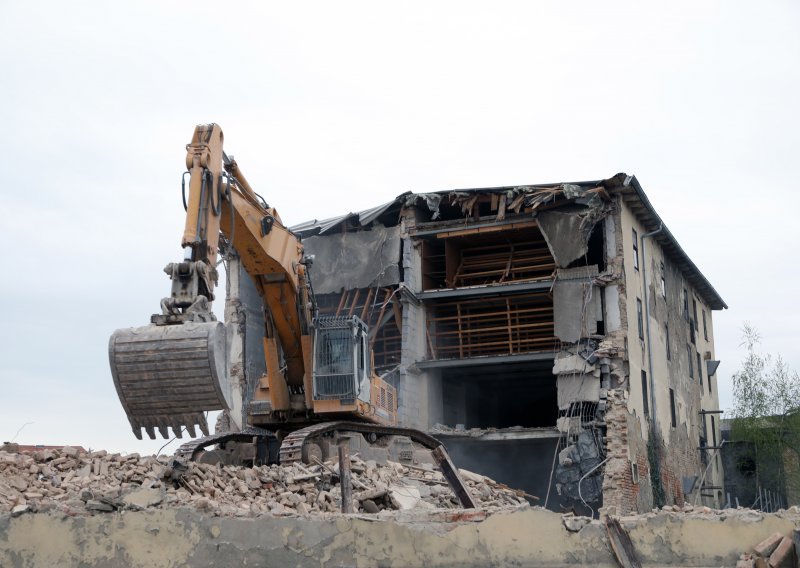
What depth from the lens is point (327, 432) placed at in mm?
16797

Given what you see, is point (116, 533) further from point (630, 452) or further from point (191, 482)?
point (630, 452)

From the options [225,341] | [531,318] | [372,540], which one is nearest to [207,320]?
[225,341]

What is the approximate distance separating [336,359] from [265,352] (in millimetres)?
1265

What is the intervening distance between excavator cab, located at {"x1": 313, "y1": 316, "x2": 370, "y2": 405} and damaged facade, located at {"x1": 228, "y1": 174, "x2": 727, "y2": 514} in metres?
8.64

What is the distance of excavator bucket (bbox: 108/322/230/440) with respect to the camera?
Answer: 34.7 feet

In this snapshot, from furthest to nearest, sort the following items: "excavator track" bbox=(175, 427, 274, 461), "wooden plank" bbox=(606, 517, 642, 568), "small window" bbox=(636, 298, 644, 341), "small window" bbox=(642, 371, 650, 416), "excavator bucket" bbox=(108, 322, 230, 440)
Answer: "small window" bbox=(636, 298, 644, 341)
"small window" bbox=(642, 371, 650, 416)
"excavator track" bbox=(175, 427, 274, 461)
"excavator bucket" bbox=(108, 322, 230, 440)
"wooden plank" bbox=(606, 517, 642, 568)

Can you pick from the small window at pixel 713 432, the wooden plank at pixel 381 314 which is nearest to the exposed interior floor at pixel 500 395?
the wooden plank at pixel 381 314

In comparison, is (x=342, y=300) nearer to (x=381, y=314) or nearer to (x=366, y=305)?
(x=366, y=305)

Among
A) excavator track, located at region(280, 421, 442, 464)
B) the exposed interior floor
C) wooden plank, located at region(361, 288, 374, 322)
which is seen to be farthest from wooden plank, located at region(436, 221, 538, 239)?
excavator track, located at region(280, 421, 442, 464)

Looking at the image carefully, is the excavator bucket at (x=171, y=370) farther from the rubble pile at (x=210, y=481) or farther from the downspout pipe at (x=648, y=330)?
the downspout pipe at (x=648, y=330)

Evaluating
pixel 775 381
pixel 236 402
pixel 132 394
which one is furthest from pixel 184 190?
pixel 775 381

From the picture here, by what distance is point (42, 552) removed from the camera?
7.49 m

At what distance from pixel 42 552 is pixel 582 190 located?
20.2m

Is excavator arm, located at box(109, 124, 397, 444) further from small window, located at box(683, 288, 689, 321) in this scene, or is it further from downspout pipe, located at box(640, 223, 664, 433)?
small window, located at box(683, 288, 689, 321)
